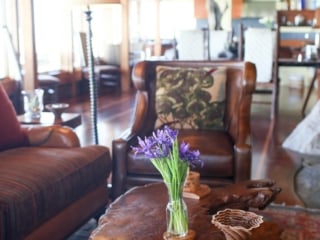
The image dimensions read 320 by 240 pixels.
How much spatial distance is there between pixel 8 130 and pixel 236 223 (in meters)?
1.58

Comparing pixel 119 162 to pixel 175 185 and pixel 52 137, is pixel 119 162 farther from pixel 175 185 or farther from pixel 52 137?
pixel 175 185

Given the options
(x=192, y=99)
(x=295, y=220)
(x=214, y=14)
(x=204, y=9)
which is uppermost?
(x=204, y=9)

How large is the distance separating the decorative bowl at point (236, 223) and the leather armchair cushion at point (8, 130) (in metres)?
1.50

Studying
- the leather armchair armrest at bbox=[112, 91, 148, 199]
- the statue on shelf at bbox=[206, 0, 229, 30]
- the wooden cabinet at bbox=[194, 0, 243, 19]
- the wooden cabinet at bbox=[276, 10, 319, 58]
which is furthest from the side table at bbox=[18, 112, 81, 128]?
the wooden cabinet at bbox=[194, 0, 243, 19]

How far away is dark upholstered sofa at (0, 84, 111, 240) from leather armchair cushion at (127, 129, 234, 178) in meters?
0.19

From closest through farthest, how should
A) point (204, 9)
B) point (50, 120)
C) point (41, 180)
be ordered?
point (41, 180) < point (50, 120) < point (204, 9)

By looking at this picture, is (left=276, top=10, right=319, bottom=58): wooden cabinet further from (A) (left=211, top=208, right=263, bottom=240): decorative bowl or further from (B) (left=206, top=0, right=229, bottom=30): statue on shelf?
(A) (left=211, top=208, right=263, bottom=240): decorative bowl

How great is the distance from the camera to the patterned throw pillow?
3.19 metres

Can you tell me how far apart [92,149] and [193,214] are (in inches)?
39.1

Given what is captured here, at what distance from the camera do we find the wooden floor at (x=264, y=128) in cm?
383

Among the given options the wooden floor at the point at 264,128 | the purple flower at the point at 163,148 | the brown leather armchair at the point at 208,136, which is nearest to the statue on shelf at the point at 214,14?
the wooden floor at the point at 264,128

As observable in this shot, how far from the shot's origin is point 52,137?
108 inches

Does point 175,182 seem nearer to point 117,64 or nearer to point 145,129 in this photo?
point 145,129

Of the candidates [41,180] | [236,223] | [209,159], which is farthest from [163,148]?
[209,159]
